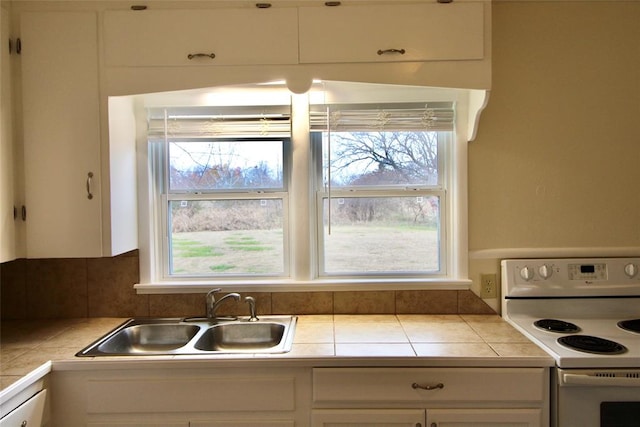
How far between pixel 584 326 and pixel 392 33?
5.03ft

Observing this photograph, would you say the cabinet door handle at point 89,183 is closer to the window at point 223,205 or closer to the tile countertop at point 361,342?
the window at point 223,205

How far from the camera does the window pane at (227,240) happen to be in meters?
2.04

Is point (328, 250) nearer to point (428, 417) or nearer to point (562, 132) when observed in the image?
point (428, 417)

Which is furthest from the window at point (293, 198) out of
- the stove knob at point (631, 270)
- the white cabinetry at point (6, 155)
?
the stove knob at point (631, 270)

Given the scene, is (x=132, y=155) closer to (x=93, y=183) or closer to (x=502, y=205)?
(x=93, y=183)

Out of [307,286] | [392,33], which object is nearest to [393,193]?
[307,286]

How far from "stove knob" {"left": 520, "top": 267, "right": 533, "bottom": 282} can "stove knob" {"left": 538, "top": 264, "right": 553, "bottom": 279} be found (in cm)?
4

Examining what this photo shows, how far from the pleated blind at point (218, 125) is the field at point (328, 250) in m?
0.51

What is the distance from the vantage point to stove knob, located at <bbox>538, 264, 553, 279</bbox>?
1836 mm

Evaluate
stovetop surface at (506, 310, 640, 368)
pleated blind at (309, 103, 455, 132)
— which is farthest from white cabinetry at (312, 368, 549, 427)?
pleated blind at (309, 103, 455, 132)

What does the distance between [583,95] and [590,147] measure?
254 mm

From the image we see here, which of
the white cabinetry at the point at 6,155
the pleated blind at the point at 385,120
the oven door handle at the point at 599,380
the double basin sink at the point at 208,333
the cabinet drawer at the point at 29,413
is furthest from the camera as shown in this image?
the pleated blind at the point at 385,120

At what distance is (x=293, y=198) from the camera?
196 cm

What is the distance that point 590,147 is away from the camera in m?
1.88
